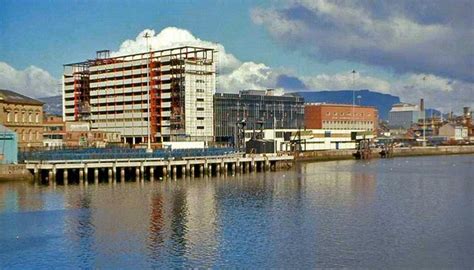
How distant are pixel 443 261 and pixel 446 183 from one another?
122 feet

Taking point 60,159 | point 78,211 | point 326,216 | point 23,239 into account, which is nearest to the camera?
point 23,239

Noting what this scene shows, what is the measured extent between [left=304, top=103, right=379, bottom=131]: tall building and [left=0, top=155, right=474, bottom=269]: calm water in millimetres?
85695

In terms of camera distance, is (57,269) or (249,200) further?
(249,200)

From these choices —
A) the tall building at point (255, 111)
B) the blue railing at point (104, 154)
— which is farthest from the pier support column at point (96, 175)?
the tall building at point (255, 111)

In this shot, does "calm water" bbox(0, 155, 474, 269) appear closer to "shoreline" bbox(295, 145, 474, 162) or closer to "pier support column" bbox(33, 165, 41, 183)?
"pier support column" bbox(33, 165, 41, 183)

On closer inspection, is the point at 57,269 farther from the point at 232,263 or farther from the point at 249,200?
the point at 249,200

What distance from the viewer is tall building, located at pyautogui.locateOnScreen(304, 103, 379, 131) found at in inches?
5664

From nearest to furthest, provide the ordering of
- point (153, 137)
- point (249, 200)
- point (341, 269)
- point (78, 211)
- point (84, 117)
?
point (341, 269) < point (78, 211) < point (249, 200) < point (153, 137) < point (84, 117)

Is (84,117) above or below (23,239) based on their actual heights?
above

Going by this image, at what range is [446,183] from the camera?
203ft

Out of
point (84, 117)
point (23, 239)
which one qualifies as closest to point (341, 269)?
point (23, 239)

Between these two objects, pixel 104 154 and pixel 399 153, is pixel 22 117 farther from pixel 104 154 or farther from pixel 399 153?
pixel 399 153

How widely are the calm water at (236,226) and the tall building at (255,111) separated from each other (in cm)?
6046

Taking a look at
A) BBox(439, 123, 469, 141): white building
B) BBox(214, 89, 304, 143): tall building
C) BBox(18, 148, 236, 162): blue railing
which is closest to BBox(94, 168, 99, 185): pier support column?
BBox(18, 148, 236, 162): blue railing
